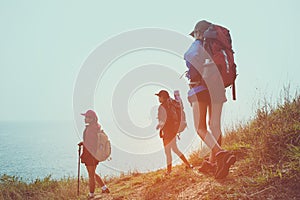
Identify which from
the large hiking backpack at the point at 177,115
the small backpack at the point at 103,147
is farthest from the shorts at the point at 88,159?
the large hiking backpack at the point at 177,115

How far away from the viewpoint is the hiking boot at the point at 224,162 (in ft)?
14.9

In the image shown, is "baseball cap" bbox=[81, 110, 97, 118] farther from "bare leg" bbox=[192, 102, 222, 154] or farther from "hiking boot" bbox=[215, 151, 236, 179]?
"hiking boot" bbox=[215, 151, 236, 179]

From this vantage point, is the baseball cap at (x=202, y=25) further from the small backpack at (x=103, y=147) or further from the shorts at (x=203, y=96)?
the small backpack at (x=103, y=147)

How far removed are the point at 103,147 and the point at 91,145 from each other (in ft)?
0.82

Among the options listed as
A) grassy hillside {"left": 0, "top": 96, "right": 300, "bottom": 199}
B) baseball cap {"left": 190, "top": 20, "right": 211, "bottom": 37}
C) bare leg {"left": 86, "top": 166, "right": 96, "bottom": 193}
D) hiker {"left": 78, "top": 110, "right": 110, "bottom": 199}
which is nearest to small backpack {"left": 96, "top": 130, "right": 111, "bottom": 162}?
hiker {"left": 78, "top": 110, "right": 110, "bottom": 199}

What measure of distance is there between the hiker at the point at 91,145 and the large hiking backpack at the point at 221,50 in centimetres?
342

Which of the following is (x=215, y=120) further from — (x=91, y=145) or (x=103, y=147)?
(x=91, y=145)

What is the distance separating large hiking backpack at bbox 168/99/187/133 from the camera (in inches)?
283

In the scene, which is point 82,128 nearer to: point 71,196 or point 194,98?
point 71,196

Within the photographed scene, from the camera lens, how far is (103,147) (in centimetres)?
738

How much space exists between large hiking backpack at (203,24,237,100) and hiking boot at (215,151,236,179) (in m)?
0.96

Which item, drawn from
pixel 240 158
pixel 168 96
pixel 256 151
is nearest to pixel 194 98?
pixel 256 151

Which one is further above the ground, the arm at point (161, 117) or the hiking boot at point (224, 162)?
the arm at point (161, 117)

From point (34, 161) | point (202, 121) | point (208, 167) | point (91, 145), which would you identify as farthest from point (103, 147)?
point (34, 161)
